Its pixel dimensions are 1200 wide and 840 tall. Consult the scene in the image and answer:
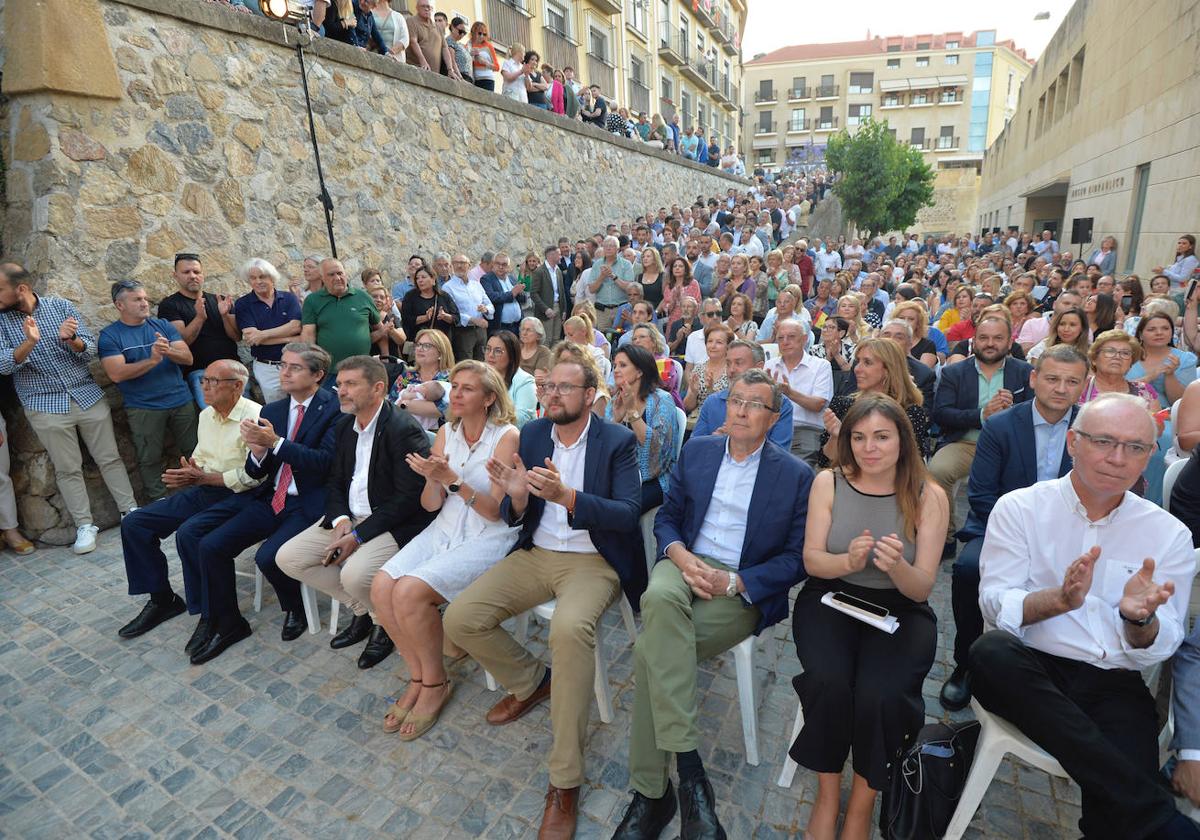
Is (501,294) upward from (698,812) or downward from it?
upward

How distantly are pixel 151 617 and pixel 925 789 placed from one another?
414 cm

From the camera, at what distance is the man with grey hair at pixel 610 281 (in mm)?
8469

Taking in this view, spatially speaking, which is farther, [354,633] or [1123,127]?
[1123,127]

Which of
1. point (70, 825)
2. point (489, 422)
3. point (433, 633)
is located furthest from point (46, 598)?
point (489, 422)

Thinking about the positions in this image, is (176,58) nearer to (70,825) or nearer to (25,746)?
(25,746)

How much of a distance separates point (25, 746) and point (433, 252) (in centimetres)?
668

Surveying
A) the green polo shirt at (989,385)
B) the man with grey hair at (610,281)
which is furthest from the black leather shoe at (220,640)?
the man with grey hair at (610,281)

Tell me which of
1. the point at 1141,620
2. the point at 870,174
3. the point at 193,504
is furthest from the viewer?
the point at 870,174

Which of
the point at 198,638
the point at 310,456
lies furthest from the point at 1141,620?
the point at 198,638

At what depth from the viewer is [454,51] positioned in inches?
370

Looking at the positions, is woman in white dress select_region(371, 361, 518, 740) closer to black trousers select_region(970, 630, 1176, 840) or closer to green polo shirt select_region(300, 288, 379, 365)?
black trousers select_region(970, 630, 1176, 840)

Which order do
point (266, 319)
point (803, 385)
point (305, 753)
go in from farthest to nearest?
point (266, 319) → point (803, 385) → point (305, 753)

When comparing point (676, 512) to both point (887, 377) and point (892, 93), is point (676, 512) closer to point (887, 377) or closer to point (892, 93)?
point (887, 377)

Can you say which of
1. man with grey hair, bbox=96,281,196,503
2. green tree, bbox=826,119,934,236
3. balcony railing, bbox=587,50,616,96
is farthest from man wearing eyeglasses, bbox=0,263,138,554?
green tree, bbox=826,119,934,236
